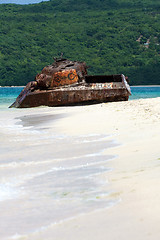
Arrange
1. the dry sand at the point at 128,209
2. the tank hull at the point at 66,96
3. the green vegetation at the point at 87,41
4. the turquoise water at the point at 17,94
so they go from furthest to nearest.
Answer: the green vegetation at the point at 87,41 → the turquoise water at the point at 17,94 → the tank hull at the point at 66,96 → the dry sand at the point at 128,209

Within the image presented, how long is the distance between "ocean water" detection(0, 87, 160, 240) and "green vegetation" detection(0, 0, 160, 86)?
7768cm

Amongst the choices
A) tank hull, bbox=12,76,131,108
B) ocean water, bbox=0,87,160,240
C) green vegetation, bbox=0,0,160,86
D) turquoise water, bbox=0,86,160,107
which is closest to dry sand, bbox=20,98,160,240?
ocean water, bbox=0,87,160,240

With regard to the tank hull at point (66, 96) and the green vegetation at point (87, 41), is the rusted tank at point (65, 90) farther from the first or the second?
the green vegetation at point (87, 41)

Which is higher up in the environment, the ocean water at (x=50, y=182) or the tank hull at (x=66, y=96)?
the ocean water at (x=50, y=182)

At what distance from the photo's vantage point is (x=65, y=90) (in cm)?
1457

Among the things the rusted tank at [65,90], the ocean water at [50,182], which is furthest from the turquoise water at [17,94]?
the ocean water at [50,182]

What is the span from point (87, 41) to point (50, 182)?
345 ft

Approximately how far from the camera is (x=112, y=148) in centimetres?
445

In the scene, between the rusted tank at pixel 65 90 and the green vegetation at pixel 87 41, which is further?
the green vegetation at pixel 87 41

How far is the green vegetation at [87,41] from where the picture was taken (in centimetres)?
8669

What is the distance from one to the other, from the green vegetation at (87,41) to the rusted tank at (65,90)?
→ 67.2 m

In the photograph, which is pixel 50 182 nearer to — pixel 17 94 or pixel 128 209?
pixel 128 209

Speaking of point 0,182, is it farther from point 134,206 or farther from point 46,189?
point 134,206

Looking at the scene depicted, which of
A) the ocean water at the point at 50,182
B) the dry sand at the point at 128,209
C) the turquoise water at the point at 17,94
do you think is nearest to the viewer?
the dry sand at the point at 128,209
